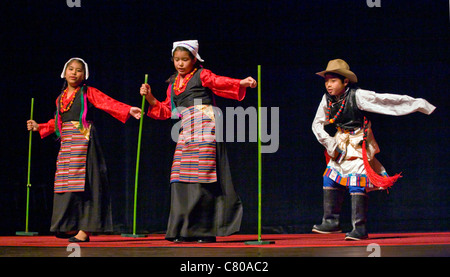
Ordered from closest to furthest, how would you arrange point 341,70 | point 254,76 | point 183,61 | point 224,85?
point 224,85, point 183,61, point 341,70, point 254,76

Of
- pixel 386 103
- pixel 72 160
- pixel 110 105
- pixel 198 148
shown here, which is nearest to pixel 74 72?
pixel 110 105

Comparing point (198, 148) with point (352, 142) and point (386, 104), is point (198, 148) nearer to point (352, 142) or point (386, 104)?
point (352, 142)

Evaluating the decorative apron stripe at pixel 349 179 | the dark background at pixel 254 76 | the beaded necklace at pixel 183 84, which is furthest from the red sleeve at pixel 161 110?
the decorative apron stripe at pixel 349 179

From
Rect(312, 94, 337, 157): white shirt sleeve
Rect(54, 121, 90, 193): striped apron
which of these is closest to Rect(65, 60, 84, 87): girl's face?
Rect(54, 121, 90, 193): striped apron

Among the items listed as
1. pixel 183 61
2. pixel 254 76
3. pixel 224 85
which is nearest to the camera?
pixel 224 85

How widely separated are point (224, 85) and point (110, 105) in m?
0.82

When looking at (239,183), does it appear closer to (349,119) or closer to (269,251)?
(349,119)

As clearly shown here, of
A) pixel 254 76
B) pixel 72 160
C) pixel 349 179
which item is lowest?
pixel 349 179

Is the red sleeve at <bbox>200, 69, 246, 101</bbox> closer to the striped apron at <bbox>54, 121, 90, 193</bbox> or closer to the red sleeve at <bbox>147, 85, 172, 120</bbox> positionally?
the red sleeve at <bbox>147, 85, 172, 120</bbox>

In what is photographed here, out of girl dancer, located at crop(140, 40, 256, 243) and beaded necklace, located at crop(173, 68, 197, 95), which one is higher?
beaded necklace, located at crop(173, 68, 197, 95)

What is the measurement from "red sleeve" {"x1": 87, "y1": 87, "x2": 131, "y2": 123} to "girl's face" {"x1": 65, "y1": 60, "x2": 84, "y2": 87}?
5.1 inches

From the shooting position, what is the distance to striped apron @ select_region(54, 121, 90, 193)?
4355 millimetres

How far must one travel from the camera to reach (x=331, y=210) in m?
4.55
